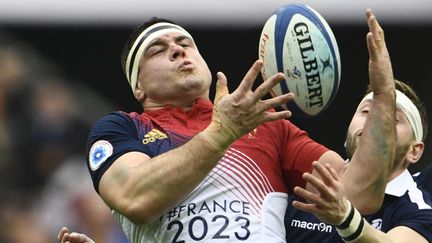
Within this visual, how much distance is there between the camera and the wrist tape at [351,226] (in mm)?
6625

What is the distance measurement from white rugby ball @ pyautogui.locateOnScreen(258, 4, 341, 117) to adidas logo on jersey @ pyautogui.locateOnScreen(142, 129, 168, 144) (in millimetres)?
684

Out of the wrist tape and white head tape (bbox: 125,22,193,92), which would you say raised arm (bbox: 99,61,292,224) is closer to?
the wrist tape

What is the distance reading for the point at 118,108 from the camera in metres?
15.9

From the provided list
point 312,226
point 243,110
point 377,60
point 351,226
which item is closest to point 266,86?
point 243,110

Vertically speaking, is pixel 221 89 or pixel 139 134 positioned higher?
pixel 221 89

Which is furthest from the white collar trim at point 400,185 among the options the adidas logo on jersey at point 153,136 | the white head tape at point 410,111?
the adidas logo on jersey at point 153,136

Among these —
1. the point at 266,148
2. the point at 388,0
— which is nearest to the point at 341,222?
the point at 266,148

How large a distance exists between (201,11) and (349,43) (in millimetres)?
1999

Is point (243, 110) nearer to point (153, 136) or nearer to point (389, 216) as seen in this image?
point (153, 136)

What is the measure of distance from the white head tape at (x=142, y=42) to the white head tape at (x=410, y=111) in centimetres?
129

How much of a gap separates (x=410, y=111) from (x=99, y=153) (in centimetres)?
193

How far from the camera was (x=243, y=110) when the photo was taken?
652 centimetres

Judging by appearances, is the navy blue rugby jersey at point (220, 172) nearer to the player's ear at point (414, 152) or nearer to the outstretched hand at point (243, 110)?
the outstretched hand at point (243, 110)

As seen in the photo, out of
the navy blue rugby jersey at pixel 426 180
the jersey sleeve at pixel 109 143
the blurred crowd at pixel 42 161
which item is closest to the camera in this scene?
the jersey sleeve at pixel 109 143
